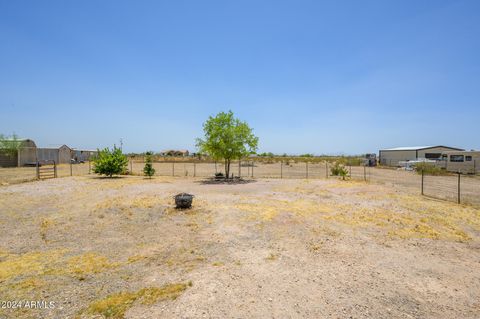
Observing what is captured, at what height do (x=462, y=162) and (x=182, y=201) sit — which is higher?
(x=462, y=162)

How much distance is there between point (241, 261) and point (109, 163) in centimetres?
2258

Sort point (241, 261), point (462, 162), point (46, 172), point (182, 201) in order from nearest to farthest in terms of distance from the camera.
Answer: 1. point (241, 261)
2. point (182, 201)
3. point (46, 172)
4. point (462, 162)

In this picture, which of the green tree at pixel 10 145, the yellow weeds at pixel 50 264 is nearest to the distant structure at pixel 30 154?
the green tree at pixel 10 145

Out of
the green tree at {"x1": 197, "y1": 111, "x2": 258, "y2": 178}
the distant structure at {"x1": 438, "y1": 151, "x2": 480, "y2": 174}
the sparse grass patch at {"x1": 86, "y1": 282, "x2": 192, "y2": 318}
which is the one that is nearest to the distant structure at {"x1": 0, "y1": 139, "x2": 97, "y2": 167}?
the green tree at {"x1": 197, "y1": 111, "x2": 258, "y2": 178}

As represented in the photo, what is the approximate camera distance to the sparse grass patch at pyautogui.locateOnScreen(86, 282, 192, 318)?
4.04m

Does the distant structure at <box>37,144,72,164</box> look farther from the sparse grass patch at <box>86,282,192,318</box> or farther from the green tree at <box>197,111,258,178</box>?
the sparse grass patch at <box>86,282,192,318</box>

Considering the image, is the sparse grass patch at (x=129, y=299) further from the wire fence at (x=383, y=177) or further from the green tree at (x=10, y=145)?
the green tree at (x=10, y=145)

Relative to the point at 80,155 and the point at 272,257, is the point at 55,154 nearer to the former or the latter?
the point at 80,155

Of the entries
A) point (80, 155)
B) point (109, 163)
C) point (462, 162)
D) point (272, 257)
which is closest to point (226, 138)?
point (109, 163)

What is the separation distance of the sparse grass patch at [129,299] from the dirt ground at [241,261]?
0.03 m

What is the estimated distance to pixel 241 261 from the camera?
19.9ft

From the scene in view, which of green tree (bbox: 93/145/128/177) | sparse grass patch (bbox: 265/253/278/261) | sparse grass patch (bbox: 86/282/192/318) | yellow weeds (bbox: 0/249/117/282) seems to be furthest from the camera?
green tree (bbox: 93/145/128/177)

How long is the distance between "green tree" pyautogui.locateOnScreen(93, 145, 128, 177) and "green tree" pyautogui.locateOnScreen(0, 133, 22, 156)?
25.0 meters

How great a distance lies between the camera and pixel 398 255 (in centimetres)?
650
